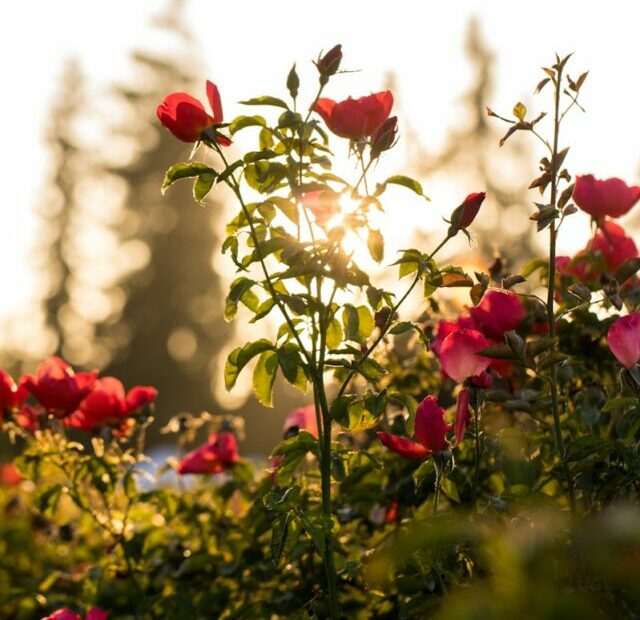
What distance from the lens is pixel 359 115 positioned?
1.69m

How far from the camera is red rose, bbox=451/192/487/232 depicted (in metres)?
1.59

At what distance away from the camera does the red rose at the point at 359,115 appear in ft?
5.52

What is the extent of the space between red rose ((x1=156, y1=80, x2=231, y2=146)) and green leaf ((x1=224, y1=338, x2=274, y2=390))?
0.34m

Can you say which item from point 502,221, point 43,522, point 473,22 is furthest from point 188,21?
point 43,522

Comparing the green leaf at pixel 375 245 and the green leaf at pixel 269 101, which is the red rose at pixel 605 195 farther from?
the green leaf at pixel 269 101

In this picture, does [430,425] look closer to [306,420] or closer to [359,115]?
[359,115]

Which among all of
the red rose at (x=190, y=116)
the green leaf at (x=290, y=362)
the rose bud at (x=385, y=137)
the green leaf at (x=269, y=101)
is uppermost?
the red rose at (x=190, y=116)

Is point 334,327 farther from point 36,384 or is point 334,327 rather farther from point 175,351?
point 175,351

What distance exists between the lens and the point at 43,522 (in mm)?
3475

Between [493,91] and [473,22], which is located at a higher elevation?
[473,22]

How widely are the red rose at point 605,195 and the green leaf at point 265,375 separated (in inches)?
29.2

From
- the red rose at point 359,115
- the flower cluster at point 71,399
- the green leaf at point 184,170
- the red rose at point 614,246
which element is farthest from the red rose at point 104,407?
the red rose at point 614,246

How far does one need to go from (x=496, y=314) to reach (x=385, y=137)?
0.45m

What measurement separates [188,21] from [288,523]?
32083 mm
